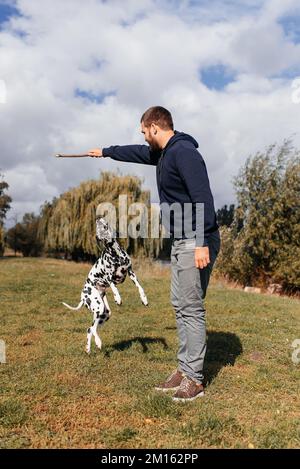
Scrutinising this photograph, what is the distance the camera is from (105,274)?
20.7ft

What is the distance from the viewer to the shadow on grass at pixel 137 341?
7141 millimetres

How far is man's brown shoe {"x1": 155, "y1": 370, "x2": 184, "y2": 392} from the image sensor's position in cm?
527

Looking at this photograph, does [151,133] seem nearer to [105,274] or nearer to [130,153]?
[130,153]

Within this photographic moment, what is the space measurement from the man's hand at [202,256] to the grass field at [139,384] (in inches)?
56.3

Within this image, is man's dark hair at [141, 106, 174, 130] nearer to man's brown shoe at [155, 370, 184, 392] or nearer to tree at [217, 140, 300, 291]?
man's brown shoe at [155, 370, 184, 392]

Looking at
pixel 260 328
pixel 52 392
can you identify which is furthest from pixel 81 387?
pixel 260 328

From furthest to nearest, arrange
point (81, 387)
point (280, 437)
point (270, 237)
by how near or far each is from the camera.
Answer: point (270, 237) → point (81, 387) → point (280, 437)

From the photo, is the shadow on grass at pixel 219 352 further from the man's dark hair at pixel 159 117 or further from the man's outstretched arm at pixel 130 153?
the man's dark hair at pixel 159 117

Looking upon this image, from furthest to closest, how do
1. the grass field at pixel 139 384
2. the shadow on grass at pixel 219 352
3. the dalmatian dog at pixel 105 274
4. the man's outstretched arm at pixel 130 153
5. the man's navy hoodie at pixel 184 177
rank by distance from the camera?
the shadow on grass at pixel 219 352, the dalmatian dog at pixel 105 274, the man's outstretched arm at pixel 130 153, the man's navy hoodie at pixel 184 177, the grass field at pixel 139 384

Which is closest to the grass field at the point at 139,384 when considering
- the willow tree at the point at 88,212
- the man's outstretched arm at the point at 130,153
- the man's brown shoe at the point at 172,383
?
the man's brown shoe at the point at 172,383

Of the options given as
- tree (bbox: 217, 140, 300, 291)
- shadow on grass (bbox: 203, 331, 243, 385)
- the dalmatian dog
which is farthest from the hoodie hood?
tree (bbox: 217, 140, 300, 291)
